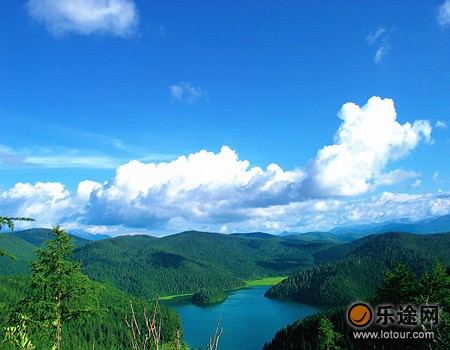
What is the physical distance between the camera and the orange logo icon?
97.5 feet

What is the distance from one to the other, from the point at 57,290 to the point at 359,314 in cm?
2417

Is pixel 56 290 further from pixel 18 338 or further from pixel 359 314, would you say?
pixel 359 314

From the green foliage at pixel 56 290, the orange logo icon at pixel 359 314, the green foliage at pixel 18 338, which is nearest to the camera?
the green foliage at pixel 18 338

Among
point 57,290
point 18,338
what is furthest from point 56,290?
point 18,338

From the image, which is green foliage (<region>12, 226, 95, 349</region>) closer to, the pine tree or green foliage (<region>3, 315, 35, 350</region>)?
the pine tree

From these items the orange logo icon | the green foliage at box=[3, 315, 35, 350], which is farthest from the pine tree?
the orange logo icon

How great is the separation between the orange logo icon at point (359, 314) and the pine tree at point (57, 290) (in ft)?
68.2

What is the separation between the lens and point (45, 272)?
22.9m

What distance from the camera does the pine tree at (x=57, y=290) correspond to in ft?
71.9

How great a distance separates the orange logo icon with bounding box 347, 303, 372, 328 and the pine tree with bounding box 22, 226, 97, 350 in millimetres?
20789

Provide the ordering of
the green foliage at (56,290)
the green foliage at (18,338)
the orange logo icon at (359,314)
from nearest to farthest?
the green foliage at (18,338), the green foliage at (56,290), the orange logo icon at (359,314)

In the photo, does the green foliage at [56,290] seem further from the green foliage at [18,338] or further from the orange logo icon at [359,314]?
the orange logo icon at [359,314]

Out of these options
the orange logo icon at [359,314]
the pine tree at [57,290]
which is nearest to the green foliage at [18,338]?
the pine tree at [57,290]

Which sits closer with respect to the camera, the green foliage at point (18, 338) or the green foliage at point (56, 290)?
the green foliage at point (18, 338)
